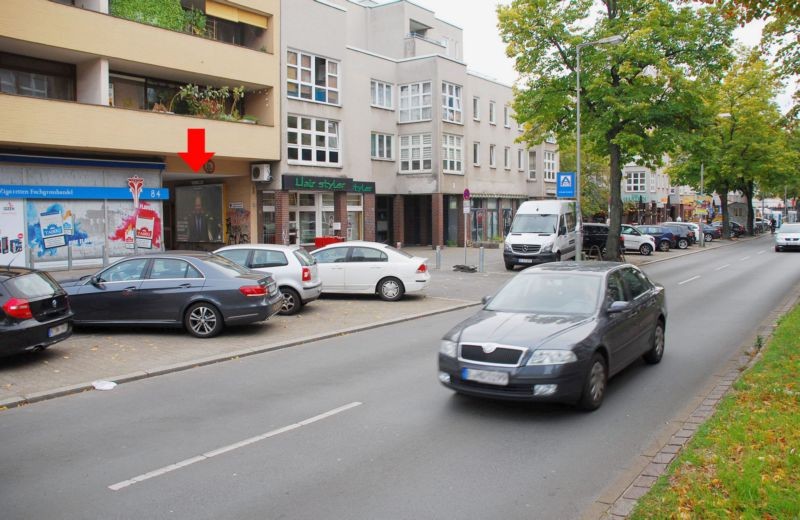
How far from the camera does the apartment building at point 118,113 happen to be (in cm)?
2009

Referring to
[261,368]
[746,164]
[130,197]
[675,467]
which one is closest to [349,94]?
[130,197]

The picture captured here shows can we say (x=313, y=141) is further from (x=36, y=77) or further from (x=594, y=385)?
(x=594, y=385)

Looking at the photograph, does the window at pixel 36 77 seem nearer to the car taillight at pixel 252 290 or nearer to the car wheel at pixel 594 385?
the car taillight at pixel 252 290

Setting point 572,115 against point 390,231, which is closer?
point 572,115

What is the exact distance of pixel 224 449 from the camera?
6094mm

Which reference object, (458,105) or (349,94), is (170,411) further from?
(458,105)

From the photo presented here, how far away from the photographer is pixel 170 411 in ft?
24.5

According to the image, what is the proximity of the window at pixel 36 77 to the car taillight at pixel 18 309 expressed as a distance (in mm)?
14126

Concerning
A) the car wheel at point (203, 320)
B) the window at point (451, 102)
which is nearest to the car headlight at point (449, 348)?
the car wheel at point (203, 320)

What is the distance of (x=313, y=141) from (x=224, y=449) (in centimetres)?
2554

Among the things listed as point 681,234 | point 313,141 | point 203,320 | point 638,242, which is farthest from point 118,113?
point 681,234

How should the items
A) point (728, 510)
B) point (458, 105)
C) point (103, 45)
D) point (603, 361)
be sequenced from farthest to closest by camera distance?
point (458, 105)
point (103, 45)
point (603, 361)
point (728, 510)

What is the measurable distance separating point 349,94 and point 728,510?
99.9 ft

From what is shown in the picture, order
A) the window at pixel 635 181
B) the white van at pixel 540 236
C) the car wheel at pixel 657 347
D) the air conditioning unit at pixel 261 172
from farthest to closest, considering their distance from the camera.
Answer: the window at pixel 635 181 → the air conditioning unit at pixel 261 172 → the white van at pixel 540 236 → the car wheel at pixel 657 347
